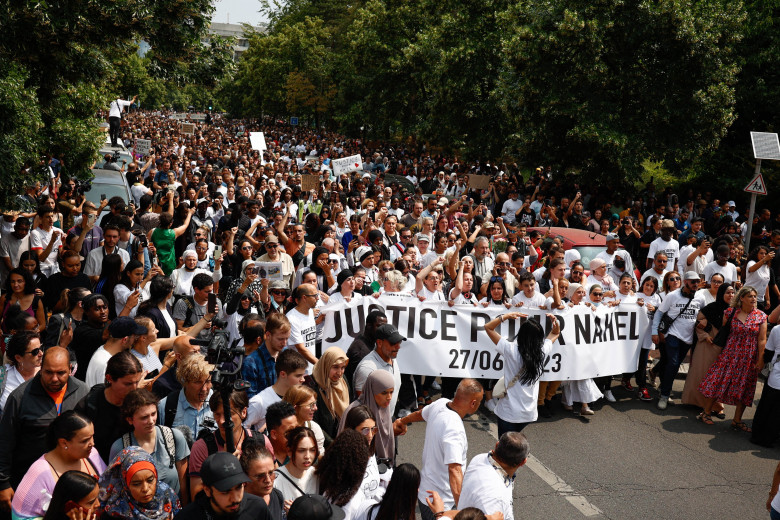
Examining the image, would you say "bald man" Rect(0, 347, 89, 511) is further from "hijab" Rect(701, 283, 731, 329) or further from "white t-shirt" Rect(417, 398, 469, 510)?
"hijab" Rect(701, 283, 731, 329)

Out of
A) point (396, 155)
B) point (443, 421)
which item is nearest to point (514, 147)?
point (396, 155)

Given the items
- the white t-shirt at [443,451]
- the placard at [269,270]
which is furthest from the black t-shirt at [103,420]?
the placard at [269,270]

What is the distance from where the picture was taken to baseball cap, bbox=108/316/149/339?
19.2 feet

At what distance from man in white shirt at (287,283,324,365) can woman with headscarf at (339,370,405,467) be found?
1749 mm

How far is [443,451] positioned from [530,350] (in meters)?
1.89

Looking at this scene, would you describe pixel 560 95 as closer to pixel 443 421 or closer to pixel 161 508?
pixel 443 421

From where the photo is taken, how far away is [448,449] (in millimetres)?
4984

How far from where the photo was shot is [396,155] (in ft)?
124

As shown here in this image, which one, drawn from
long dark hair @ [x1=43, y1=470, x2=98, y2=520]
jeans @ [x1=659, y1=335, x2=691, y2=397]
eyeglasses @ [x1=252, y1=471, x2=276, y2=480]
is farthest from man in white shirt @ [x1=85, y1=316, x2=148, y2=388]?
jeans @ [x1=659, y1=335, x2=691, y2=397]

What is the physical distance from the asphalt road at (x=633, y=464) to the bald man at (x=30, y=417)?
3664mm

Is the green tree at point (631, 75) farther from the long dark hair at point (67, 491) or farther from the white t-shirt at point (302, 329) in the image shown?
the long dark hair at point (67, 491)

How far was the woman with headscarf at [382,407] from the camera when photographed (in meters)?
5.46

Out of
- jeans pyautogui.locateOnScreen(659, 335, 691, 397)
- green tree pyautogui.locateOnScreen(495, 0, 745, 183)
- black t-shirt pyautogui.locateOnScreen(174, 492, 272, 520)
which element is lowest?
jeans pyautogui.locateOnScreen(659, 335, 691, 397)

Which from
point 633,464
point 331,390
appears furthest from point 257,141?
point 331,390
